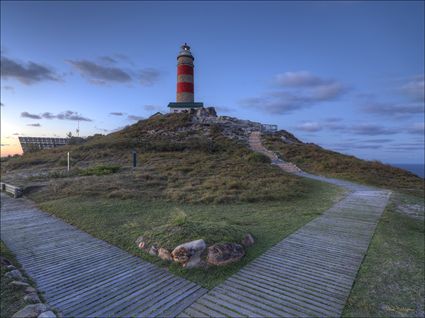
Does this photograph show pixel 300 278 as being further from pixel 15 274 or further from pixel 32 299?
pixel 15 274

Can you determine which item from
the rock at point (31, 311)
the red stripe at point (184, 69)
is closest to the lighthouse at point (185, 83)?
the red stripe at point (184, 69)

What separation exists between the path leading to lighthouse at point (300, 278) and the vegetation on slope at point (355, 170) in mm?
12575

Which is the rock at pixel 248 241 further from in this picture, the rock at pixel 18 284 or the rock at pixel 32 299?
the rock at pixel 18 284

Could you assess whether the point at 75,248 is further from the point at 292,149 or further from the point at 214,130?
the point at 214,130

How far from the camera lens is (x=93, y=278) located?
6367 mm

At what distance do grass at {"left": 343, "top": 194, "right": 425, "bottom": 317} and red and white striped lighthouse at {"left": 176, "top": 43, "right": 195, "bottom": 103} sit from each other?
1830 inches

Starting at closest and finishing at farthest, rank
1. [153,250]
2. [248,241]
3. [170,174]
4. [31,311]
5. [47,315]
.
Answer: [47,315]
[31,311]
[153,250]
[248,241]
[170,174]

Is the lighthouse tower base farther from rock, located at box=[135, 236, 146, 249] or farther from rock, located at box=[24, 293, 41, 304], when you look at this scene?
rock, located at box=[24, 293, 41, 304]

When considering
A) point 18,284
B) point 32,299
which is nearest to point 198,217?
point 18,284

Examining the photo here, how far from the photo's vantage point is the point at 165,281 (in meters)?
6.22

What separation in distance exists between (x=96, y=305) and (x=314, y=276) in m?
4.65

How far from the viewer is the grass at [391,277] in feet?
16.8

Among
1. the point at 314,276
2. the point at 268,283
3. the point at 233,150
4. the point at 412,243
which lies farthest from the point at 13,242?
the point at 233,150

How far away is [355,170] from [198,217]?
20.1 metres
